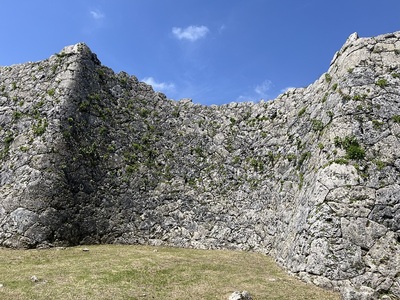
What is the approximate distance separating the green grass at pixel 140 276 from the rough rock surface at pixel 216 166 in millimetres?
1733

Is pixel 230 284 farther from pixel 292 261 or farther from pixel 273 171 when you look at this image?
pixel 273 171

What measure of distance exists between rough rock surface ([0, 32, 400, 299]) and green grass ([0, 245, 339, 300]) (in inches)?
68.2

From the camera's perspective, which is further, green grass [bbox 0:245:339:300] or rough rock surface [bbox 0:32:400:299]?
rough rock surface [bbox 0:32:400:299]

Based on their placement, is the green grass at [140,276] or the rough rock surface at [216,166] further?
the rough rock surface at [216,166]

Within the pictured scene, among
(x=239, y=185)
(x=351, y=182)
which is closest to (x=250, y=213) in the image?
(x=239, y=185)

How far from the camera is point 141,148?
3519 cm

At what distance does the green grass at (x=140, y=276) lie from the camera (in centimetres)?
1639

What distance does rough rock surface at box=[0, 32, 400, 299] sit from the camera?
1919 centimetres

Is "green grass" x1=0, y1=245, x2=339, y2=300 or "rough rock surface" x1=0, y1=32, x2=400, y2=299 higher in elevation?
"rough rock surface" x1=0, y1=32, x2=400, y2=299

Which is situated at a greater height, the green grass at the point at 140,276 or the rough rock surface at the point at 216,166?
the rough rock surface at the point at 216,166

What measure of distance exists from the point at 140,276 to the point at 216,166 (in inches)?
667

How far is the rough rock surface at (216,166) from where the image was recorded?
63.0 feet

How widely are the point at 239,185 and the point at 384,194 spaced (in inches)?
576

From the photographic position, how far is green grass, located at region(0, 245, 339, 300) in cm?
1639
